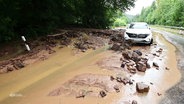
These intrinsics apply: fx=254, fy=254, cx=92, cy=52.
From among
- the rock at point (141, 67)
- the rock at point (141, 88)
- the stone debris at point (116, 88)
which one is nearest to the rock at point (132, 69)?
the rock at point (141, 67)

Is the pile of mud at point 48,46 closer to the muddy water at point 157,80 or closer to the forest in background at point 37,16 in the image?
the forest in background at point 37,16

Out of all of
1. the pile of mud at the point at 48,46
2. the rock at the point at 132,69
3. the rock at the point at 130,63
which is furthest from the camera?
the rock at the point at 130,63

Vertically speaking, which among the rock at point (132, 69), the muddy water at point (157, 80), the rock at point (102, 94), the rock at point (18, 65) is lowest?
the muddy water at point (157, 80)

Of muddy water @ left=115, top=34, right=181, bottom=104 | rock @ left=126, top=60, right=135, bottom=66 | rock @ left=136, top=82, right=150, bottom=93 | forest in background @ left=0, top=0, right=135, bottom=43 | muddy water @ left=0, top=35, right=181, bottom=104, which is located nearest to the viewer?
muddy water @ left=0, top=35, right=181, bottom=104

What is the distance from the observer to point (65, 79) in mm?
8359

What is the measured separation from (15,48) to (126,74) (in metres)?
5.55

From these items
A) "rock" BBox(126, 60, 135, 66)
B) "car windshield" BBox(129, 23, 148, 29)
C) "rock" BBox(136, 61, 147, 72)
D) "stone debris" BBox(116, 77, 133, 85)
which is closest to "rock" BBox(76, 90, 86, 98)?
"stone debris" BBox(116, 77, 133, 85)

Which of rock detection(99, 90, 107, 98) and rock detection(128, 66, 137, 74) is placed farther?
rock detection(128, 66, 137, 74)

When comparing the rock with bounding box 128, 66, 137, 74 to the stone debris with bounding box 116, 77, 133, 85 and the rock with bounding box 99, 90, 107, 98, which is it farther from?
the rock with bounding box 99, 90, 107, 98

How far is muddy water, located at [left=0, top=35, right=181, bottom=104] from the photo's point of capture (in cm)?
689

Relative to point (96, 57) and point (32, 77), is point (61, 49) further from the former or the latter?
point (32, 77)

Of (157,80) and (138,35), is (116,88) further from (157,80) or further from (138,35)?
(138,35)

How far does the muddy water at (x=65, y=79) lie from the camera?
6.89m

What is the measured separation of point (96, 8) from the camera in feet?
73.3
